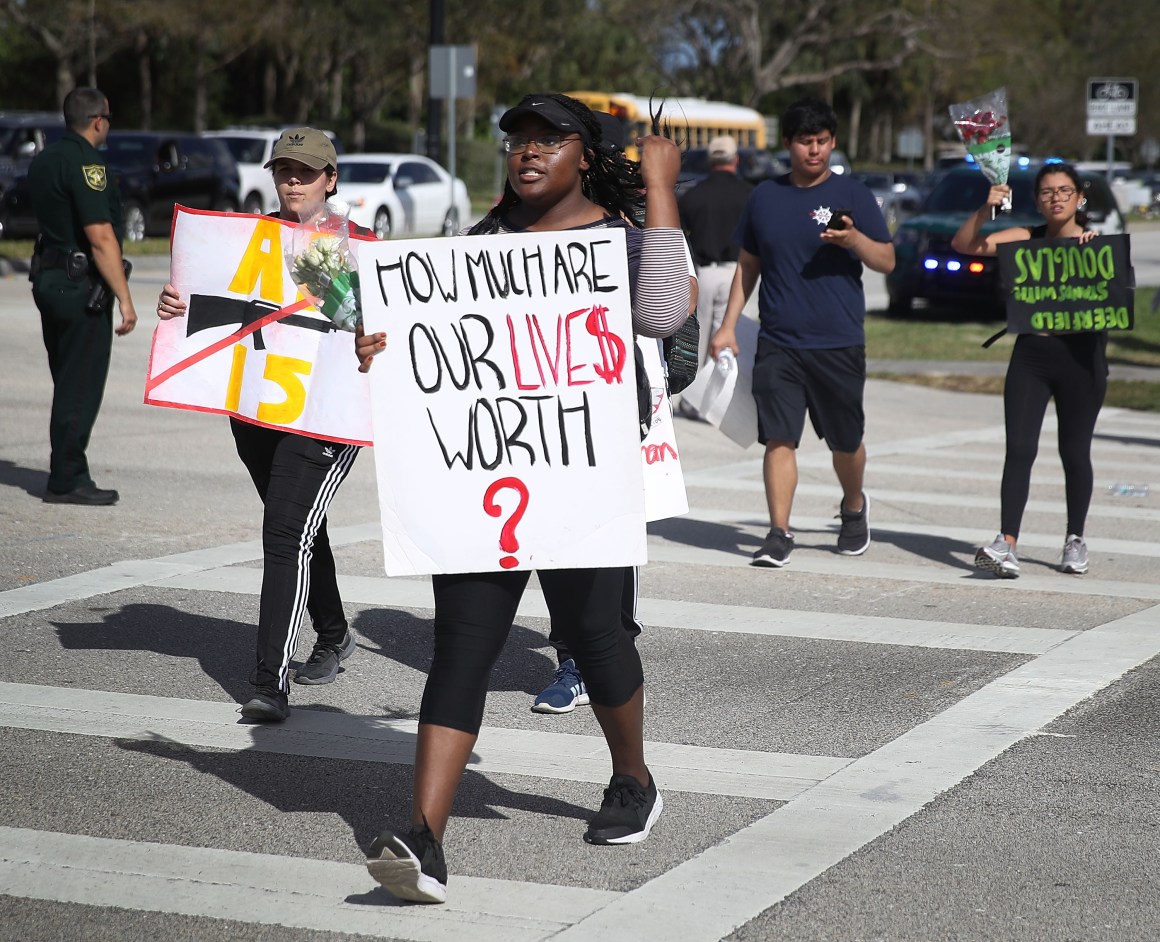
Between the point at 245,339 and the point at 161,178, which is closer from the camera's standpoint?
the point at 245,339

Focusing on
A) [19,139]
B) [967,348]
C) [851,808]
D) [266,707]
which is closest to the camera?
[851,808]

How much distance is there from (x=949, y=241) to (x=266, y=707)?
1675cm

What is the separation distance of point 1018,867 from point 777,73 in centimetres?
6390

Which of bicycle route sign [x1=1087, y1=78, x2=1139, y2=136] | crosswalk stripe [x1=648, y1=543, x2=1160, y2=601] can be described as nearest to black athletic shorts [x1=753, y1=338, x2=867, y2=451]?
crosswalk stripe [x1=648, y1=543, x2=1160, y2=601]

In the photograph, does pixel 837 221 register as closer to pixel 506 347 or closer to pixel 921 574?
pixel 921 574

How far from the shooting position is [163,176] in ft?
89.2

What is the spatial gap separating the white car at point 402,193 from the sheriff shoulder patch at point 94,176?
66.2 ft

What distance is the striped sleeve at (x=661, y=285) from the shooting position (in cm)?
391

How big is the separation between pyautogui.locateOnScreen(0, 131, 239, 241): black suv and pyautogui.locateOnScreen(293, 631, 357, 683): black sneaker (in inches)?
846

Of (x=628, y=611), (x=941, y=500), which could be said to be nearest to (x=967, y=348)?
(x=941, y=500)

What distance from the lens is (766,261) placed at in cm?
789

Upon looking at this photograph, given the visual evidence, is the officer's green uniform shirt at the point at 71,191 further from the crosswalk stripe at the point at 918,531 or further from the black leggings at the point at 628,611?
the black leggings at the point at 628,611

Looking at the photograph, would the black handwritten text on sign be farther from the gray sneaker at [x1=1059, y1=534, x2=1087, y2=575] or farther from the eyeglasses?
the gray sneaker at [x1=1059, y1=534, x2=1087, y2=575]

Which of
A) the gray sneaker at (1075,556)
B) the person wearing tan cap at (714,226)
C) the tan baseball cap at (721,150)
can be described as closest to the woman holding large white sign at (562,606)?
the gray sneaker at (1075,556)
